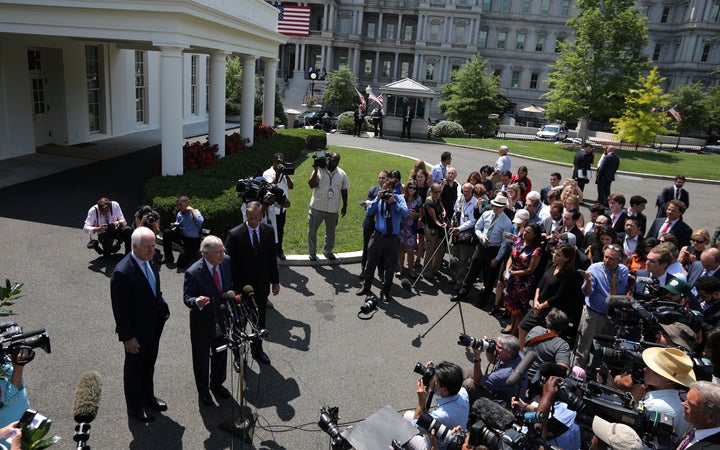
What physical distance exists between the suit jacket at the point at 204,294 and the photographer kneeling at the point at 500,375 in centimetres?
284

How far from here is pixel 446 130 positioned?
113 ft

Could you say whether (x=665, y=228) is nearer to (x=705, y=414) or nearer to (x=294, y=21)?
(x=705, y=414)

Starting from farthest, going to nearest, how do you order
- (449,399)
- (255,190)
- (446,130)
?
(446,130)
(255,190)
(449,399)

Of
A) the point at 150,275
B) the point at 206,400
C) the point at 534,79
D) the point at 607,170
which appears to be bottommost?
the point at 206,400

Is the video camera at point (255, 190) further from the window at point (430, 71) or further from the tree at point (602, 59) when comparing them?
the window at point (430, 71)

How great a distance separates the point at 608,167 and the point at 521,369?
12.4 meters

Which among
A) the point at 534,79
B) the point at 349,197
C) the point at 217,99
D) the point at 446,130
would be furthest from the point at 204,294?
the point at 534,79

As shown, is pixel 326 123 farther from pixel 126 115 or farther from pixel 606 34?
pixel 606 34

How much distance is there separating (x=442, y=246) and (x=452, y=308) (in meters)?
1.64

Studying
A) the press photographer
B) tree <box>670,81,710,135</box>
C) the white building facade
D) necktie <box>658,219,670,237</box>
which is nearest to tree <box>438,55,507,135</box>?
the white building facade

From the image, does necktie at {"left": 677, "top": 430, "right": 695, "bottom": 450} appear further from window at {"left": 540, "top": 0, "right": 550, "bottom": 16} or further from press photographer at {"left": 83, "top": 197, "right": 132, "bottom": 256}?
window at {"left": 540, "top": 0, "right": 550, "bottom": 16}

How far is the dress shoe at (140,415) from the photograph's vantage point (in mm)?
5219

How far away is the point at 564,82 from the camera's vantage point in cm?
3419

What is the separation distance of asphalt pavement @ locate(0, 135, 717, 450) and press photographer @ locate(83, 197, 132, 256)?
281 millimetres
